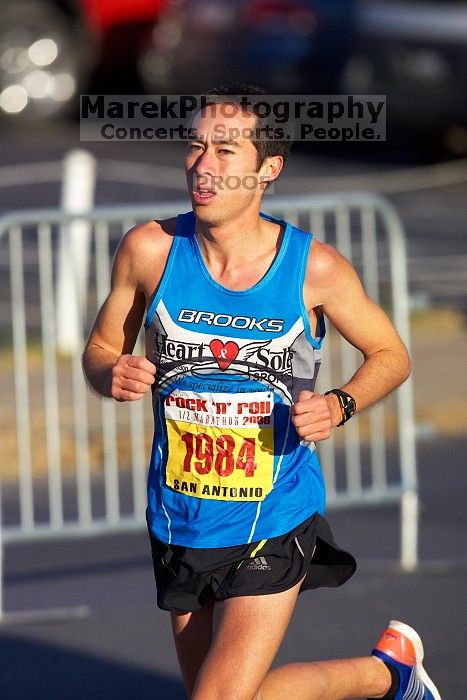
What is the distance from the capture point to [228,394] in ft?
12.8

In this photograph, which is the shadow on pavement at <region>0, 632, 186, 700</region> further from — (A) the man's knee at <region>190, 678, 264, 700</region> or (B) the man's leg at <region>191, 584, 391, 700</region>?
(A) the man's knee at <region>190, 678, 264, 700</region>

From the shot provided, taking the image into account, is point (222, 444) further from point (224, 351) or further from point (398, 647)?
point (398, 647)

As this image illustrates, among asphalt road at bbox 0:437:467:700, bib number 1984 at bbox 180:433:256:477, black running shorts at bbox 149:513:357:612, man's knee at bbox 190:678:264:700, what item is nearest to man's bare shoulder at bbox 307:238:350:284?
bib number 1984 at bbox 180:433:256:477

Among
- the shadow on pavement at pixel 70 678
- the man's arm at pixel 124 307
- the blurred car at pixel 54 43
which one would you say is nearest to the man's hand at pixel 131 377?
the man's arm at pixel 124 307

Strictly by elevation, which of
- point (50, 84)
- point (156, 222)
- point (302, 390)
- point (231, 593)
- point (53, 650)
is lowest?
point (53, 650)

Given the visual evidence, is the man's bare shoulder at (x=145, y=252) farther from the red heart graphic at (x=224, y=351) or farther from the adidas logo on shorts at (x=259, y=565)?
the adidas logo on shorts at (x=259, y=565)

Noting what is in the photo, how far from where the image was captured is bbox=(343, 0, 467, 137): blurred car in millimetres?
14836

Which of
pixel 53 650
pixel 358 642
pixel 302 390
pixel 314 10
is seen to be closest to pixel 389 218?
pixel 358 642

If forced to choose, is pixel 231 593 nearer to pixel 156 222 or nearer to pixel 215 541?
pixel 215 541

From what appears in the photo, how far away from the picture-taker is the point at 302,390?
3941mm

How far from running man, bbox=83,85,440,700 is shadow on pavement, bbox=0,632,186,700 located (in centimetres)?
126

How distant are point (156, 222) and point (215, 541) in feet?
2.87

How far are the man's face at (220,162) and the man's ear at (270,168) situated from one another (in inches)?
2.0

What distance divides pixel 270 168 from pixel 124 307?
0.55 meters
